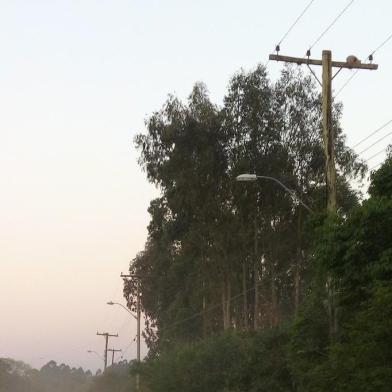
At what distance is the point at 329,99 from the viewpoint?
70.7 feet

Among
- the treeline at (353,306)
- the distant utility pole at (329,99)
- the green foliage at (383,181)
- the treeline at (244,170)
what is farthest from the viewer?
the treeline at (244,170)

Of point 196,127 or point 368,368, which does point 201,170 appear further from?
point 368,368

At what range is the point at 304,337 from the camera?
22.4 m

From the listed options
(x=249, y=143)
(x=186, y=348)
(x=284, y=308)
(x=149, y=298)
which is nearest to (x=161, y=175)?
(x=249, y=143)

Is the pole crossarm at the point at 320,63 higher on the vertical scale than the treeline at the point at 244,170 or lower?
lower

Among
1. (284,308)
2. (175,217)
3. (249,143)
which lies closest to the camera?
(249,143)

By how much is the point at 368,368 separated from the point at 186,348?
25.4m

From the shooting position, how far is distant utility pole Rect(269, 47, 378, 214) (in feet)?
68.4

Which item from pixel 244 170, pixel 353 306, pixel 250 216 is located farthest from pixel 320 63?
pixel 250 216

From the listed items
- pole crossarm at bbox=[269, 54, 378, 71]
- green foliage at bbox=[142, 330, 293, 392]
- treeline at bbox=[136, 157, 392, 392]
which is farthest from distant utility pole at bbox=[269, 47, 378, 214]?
green foliage at bbox=[142, 330, 293, 392]

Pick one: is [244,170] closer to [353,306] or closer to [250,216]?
[250,216]

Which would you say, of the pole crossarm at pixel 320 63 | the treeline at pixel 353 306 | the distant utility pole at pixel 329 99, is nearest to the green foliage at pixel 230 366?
the treeline at pixel 353 306

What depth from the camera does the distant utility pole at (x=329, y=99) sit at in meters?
20.8

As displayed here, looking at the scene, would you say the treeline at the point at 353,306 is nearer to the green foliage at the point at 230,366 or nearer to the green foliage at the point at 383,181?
the green foliage at the point at 383,181
